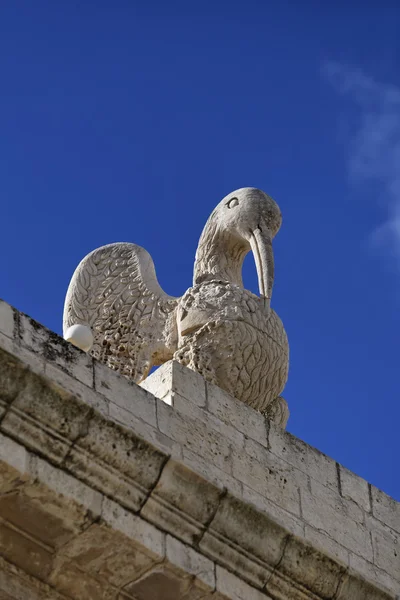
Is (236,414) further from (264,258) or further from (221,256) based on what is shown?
(221,256)

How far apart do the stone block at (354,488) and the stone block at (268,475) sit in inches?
13.0

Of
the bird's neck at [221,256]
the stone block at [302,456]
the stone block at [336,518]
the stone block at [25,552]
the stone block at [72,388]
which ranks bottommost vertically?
the stone block at [25,552]

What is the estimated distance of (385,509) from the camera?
846cm

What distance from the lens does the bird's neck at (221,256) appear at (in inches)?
397

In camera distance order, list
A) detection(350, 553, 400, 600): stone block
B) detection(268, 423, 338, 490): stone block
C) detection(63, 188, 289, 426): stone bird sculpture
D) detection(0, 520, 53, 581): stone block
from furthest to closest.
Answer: detection(63, 188, 289, 426): stone bird sculpture → detection(268, 423, 338, 490): stone block → detection(350, 553, 400, 600): stone block → detection(0, 520, 53, 581): stone block

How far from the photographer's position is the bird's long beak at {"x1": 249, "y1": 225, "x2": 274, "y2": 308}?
9.56 metres

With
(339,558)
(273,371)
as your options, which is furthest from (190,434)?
(273,371)

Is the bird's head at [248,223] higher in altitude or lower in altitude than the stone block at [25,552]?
higher

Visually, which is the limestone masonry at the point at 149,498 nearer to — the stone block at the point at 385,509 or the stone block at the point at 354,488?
the stone block at the point at 354,488

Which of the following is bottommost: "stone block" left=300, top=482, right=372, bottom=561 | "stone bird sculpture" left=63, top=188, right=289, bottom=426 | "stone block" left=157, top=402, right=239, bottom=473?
"stone block" left=157, top=402, right=239, bottom=473

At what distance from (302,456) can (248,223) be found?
2335mm

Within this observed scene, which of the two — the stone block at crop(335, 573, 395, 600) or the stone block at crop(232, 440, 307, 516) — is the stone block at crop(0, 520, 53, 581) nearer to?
the stone block at crop(232, 440, 307, 516)

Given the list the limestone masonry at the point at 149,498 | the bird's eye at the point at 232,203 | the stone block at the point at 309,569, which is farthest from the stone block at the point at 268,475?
the bird's eye at the point at 232,203

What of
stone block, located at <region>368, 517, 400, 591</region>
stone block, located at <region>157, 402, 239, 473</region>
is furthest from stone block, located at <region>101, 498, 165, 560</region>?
stone block, located at <region>368, 517, 400, 591</region>
